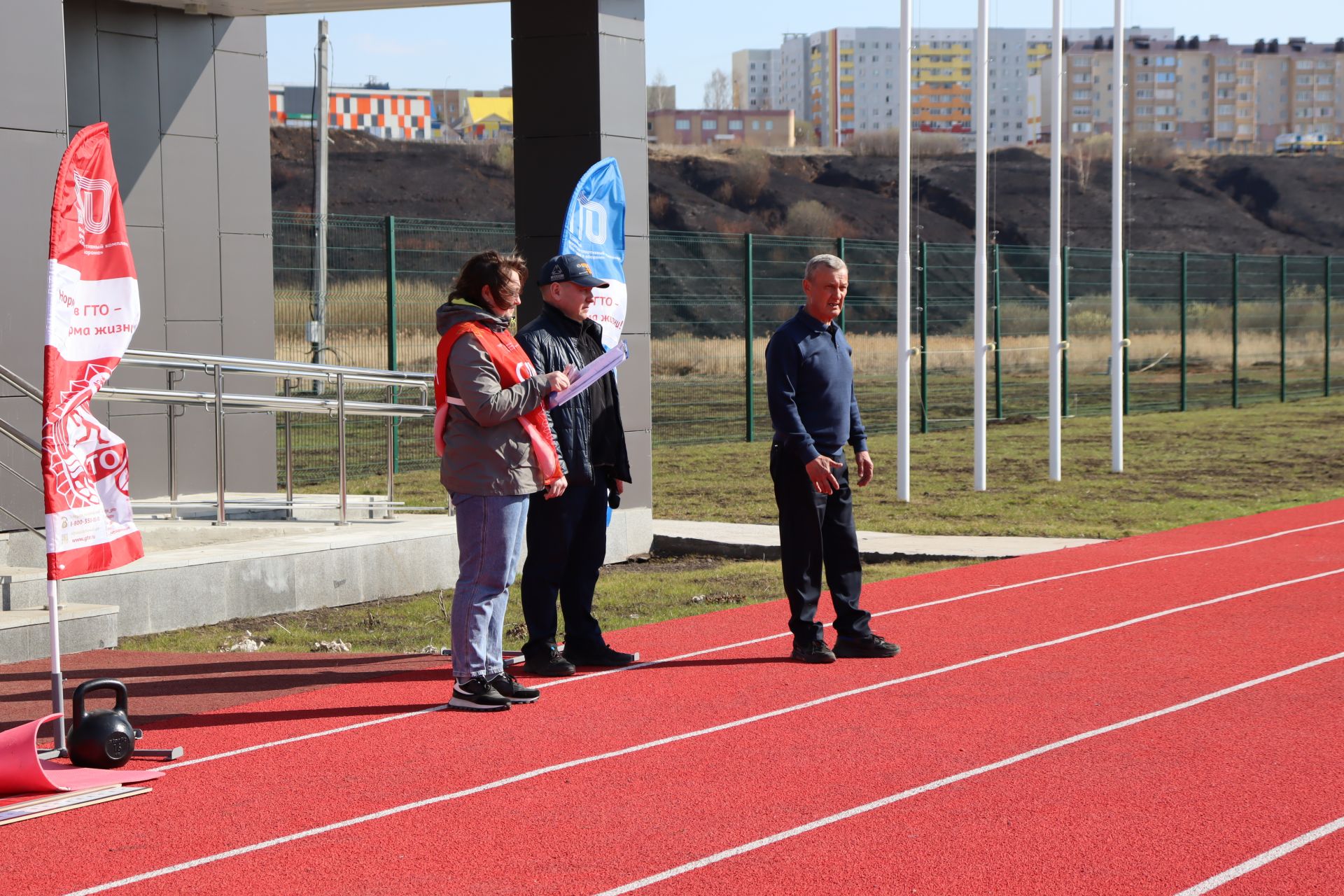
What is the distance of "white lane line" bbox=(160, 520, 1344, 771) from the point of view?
6098 millimetres

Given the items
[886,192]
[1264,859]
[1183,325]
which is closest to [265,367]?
[1264,859]

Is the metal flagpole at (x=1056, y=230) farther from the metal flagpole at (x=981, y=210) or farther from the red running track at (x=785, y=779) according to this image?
the red running track at (x=785, y=779)

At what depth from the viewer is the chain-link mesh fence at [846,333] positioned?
19.2 metres

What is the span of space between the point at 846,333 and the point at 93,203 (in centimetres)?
2749

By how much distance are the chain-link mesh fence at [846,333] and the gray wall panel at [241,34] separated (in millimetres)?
2990

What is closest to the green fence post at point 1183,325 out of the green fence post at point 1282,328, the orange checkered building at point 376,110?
the green fence post at point 1282,328

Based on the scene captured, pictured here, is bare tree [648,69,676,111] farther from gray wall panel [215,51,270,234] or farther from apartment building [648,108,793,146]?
gray wall panel [215,51,270,234]

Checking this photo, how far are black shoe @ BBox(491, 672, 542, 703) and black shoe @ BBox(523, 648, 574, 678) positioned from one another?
1.71 feet

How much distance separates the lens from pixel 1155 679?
7.08 metres

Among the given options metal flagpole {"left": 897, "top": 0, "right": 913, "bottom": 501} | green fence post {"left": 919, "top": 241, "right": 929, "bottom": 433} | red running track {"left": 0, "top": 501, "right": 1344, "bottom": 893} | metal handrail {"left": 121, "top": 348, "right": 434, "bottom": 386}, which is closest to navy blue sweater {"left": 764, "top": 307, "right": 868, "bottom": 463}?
red running track {"left": 0, "top": 501, "right": 1344, "bottom": 893}

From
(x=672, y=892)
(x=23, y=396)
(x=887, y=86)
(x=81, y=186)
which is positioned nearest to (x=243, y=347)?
(x=23, y=396)

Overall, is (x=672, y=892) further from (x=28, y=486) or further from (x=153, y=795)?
(x=28, y=486)

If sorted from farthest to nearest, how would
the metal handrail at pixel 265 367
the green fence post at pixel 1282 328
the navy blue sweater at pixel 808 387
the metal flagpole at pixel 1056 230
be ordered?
the green fence post at pixel 1282 328 < the metal flagpole at pixel 1056 230 < the metal handrail at pixel 265 367 < the navy blue sweater at pixel 808 387

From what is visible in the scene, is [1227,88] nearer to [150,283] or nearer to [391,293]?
[391,293]
